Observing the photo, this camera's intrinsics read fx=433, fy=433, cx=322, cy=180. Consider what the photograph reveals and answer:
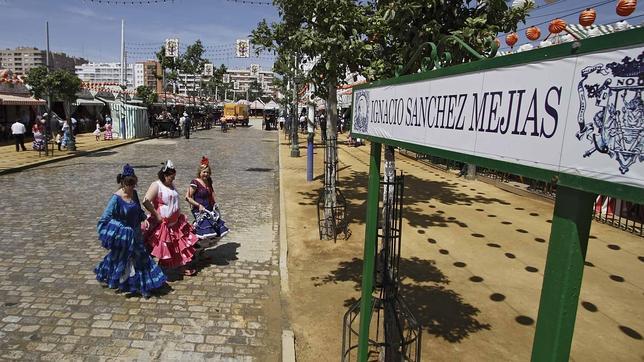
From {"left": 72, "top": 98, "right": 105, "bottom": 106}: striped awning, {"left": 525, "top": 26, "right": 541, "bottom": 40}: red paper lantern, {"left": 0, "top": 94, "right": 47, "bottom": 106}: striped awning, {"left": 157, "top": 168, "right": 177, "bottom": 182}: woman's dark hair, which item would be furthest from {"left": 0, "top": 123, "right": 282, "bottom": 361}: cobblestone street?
{"left": 72, "top": 98, "right": 105, "bottom": 106}: striped awning

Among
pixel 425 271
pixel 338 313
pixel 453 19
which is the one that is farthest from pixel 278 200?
pixel 453 19

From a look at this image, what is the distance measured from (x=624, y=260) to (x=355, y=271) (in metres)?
4.81

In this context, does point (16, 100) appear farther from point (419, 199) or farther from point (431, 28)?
point (431, 28)

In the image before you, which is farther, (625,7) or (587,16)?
(587,16)

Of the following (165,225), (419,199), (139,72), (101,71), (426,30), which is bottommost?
(419,199)

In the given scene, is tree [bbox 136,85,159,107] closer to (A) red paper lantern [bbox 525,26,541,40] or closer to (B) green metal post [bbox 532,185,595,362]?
(A) red paper lantern [bbox 525,26,541,40]

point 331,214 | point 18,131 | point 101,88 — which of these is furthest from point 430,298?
point 101,88

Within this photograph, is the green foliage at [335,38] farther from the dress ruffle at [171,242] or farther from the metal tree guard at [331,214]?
the dress ruffle at [171,242]

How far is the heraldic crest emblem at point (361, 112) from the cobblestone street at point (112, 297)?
268 cm

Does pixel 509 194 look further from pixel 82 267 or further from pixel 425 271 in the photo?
pixel 82 267

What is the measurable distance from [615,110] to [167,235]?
5.88m

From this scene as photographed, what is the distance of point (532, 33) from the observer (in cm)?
1310

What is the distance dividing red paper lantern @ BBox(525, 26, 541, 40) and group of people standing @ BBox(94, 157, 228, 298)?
36.1ft

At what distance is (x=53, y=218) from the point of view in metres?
9.35
